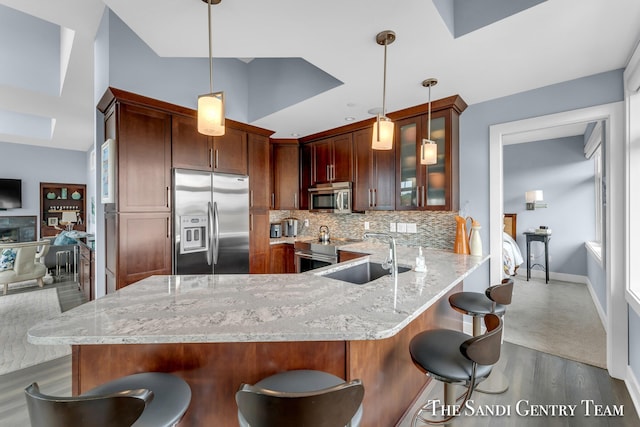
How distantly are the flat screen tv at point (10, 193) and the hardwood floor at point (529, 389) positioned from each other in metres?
6.16

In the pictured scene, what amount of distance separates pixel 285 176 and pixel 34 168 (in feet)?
22.5

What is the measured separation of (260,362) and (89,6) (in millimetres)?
3231

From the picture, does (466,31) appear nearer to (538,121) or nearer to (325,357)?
(538,121)

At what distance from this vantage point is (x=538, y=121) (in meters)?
2.67

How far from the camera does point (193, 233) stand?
3.04 metres

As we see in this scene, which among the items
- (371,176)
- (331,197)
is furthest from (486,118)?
(331,197)

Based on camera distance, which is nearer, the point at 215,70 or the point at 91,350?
the point at 91,350

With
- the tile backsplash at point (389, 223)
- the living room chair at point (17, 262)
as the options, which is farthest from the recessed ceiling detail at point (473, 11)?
the living room chair at point (17, 262)

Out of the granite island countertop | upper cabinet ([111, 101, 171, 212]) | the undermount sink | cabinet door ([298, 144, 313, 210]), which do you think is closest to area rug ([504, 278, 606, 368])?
the undermount sink

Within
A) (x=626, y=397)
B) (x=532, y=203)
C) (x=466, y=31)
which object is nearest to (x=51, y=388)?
(x=466, y=31)

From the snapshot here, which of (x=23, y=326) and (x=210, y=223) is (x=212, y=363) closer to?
(x=210, y=223)

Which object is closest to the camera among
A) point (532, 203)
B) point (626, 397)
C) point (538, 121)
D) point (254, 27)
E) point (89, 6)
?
point (254, 27)

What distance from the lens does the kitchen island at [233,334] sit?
106 centimetres

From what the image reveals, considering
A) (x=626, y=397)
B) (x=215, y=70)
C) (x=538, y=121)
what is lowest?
(x=626, y=397)
